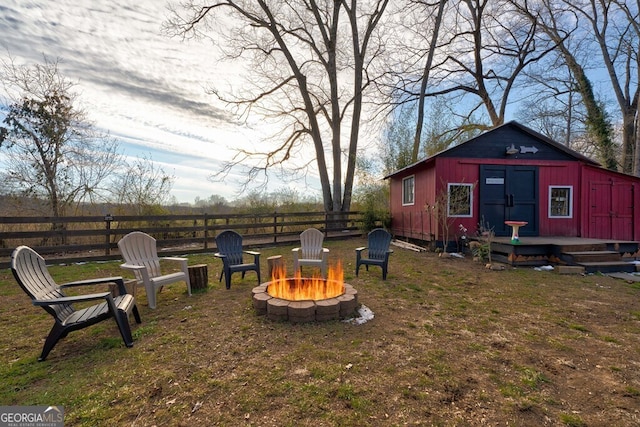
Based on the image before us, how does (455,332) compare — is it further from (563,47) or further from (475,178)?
(563,47)

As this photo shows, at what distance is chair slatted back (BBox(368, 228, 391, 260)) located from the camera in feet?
17.7

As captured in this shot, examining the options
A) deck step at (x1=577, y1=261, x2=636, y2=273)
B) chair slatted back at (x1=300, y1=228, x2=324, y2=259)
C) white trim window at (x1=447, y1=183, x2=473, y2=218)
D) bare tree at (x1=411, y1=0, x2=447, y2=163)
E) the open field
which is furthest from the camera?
bare tree at (x1=411, y1=0, x2=447, y2=163)

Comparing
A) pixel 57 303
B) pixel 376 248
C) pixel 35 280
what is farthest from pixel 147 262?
pixel 376 248

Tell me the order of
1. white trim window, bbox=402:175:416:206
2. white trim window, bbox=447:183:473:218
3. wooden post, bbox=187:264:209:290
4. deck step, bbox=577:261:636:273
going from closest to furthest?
1. wooden post, bbox=187:264:209:290
2. deck step, bbox=577:261:636:273
3. white trim window, bbox=447:183:473:218
4. white trim window, bbox=402:175:416:206

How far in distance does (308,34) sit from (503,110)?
10.9m

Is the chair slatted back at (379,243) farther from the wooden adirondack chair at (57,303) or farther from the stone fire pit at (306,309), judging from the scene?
the wooden adirondack chair at (57,303)

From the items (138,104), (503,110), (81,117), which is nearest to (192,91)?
(138,104)

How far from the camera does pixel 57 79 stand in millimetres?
7848

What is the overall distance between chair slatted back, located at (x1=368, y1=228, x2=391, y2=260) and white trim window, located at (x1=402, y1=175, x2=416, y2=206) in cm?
482

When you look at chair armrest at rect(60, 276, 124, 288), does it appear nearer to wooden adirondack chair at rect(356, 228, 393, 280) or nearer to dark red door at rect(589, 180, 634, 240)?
wooden adirondack chair at rect(356, 228, 393, 280)

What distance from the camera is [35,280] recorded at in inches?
106

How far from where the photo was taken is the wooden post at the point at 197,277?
4.52 meters

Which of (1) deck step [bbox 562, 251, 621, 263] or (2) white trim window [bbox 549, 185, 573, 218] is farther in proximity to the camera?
(2) white trim window [bbox 549, 185, 573, 218]

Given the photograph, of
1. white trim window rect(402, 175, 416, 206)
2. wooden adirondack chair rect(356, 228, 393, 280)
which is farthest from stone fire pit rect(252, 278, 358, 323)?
white trim window rect(402, 175, 416, 206)
